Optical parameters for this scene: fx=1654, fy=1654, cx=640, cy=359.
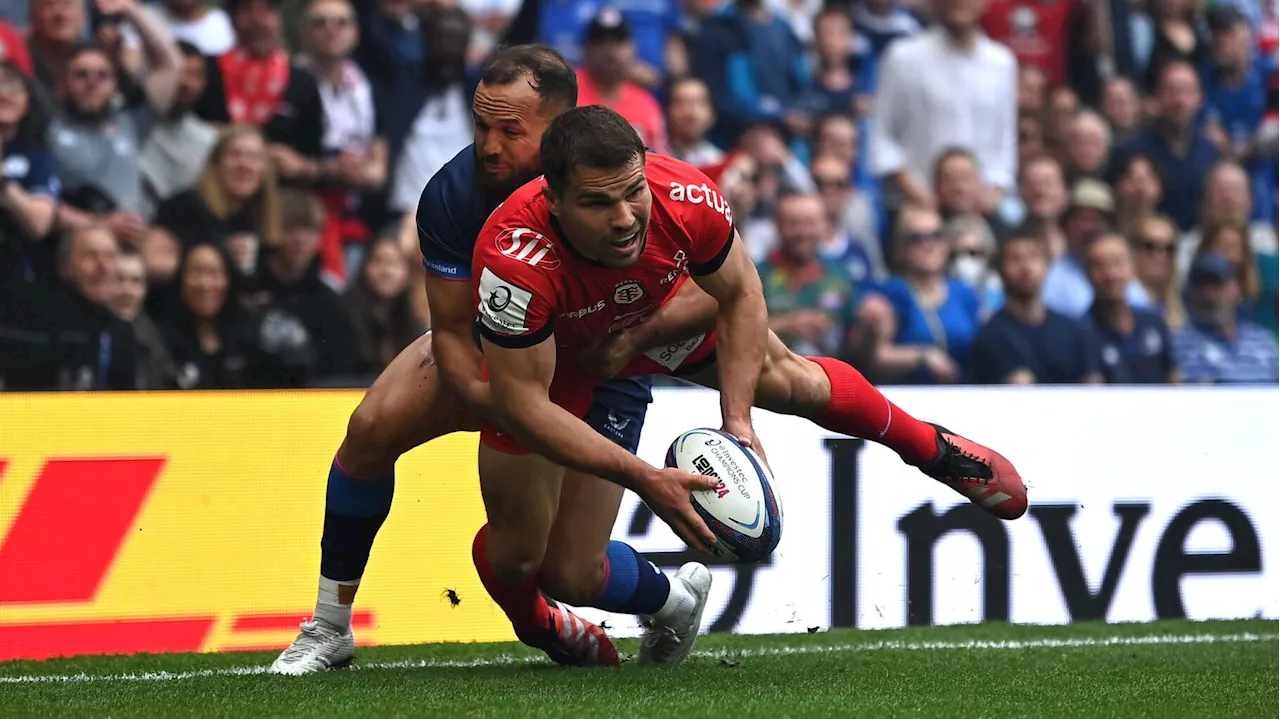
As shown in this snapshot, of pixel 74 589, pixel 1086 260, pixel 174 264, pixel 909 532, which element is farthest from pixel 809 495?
pixel 1086 260

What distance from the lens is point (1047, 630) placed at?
6.59 meters

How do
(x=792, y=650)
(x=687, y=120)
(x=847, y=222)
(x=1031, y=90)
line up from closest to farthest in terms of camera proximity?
(x=792, y=650), (x=687, y=120), (x=847, y=222), (x=1031, y=90)

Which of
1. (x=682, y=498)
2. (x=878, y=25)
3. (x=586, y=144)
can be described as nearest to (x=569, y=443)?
(x=682, y=498)

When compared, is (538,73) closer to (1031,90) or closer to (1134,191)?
(1031,90)

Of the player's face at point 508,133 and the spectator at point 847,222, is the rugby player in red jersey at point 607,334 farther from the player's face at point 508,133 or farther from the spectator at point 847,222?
the spectator at point 847,222

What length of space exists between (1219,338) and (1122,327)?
984 mm

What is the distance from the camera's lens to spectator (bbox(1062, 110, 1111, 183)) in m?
10.9

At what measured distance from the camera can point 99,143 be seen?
8.34 metres

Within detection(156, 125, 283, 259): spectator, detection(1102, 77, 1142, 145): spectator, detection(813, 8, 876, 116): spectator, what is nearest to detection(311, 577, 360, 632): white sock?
detection(156, 125, 283, 259): spectator

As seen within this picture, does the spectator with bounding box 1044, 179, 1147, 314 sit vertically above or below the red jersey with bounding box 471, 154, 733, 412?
below

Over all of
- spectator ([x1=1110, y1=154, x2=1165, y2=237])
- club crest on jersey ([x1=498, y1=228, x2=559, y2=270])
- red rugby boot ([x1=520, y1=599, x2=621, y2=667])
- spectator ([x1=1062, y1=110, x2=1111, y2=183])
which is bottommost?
red rugby boot ([x1=520, y1=599, x2=621, y2=667])

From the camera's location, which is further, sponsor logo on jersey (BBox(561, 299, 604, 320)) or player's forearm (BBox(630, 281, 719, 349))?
player's forearm (BBox(630, 281, 719, 349))

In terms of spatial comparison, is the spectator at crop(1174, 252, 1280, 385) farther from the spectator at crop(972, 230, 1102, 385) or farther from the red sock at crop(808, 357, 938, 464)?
the red sock at crop(808, 357, 938, 464)

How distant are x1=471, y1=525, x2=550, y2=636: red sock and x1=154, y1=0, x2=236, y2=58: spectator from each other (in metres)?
4.48
